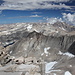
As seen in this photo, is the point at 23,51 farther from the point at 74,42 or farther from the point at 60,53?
the point at 74,42

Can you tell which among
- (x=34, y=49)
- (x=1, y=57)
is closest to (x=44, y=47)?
(x=34, y=49)

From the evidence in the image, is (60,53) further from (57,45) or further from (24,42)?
Result: (24,42)

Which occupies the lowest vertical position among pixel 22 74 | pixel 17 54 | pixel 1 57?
pixel 17 54

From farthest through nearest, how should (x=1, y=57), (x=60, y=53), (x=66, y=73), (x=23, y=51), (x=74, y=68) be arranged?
(x=23, y=51) → (x=60, y=53) → (x=1, y=57) → (x=74, y=68) → (x=66, y=73)

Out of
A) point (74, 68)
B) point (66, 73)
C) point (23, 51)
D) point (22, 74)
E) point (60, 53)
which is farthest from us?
point (23, 51)

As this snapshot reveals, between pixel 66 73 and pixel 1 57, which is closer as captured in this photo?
pixel 66 73

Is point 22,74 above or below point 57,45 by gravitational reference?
above
